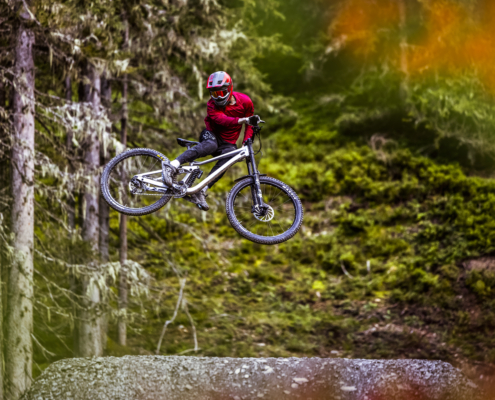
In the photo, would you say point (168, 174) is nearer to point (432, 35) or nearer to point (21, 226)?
point (21, 226)

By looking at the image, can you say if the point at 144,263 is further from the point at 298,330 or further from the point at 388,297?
the point at 388,297

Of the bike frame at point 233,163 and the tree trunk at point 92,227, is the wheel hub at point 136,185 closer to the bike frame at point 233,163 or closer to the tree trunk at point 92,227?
the bike frame at point 233,163

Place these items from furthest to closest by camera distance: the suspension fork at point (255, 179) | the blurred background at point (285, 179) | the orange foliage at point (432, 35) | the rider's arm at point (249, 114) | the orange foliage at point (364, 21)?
the orange foliage at point (364, 21) < the orange foliage at point (432, 35) < the blurred background at point (285, 179) < the suspension fork at point (255, 179) < the rider's arm at point (249, 114)

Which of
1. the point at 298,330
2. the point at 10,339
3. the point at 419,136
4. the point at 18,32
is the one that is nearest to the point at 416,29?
the point at 419,136

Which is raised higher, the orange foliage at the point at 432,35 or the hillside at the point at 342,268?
the orange foliage at the point at 432,35

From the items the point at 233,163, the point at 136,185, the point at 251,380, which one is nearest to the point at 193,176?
the point at 233,163

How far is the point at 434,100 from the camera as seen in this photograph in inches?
650

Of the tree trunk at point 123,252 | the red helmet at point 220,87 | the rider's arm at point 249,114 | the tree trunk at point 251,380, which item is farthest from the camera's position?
the tree trunk at point 123,252

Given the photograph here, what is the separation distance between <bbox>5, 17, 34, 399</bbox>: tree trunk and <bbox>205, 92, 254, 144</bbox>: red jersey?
4898mm

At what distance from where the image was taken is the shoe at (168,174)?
416 centimetres

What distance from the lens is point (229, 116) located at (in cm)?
416

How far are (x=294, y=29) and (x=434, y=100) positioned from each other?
7.23m

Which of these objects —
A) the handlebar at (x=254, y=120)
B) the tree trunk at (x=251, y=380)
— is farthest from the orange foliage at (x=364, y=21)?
the handlebar at (x=254, y=120)

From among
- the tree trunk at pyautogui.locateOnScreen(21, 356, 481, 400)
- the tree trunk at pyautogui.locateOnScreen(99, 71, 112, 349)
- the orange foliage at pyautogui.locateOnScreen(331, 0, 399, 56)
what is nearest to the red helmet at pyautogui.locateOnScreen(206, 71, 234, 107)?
the tree trunk at pyautogui.locateOnScreen(21, 356, 481, 400)
